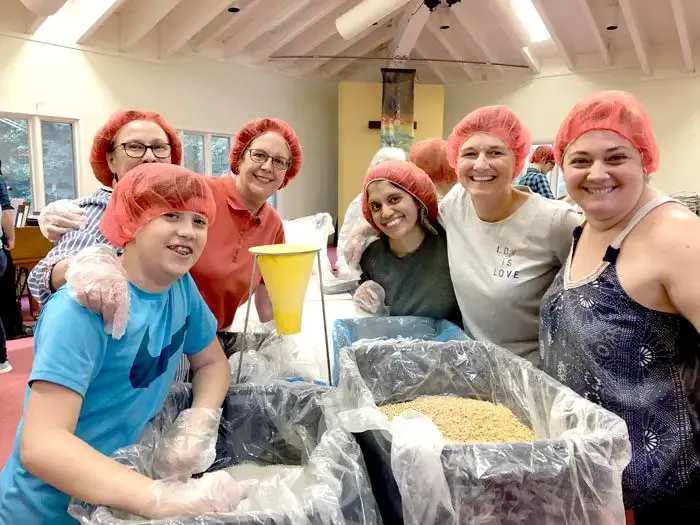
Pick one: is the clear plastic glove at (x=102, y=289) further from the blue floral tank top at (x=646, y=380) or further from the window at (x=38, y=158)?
the window at (x=38, y=158)

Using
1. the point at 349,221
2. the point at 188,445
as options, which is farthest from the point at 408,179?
the point at 349,221

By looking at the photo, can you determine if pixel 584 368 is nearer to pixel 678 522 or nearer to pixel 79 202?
pixel 678 522

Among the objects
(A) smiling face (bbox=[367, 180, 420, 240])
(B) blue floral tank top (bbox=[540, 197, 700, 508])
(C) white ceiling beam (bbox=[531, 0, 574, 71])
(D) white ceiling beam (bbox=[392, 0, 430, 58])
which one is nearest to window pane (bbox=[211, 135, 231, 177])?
(D) white ceiling beam (bbox=[392, 0, 430, 58])

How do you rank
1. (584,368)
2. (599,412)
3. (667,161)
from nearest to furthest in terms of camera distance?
(599,412), (584,368), (667,161)

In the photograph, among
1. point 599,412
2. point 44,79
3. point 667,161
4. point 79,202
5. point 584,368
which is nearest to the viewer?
point 599,412

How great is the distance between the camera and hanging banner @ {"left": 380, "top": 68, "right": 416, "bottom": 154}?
25.8ft

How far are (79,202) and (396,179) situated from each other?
3.31 ft

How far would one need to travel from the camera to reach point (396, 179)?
185 cm

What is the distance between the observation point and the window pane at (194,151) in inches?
278

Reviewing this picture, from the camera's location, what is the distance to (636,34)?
618 centimetres

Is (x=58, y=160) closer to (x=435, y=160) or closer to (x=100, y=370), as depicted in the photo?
(x=435, y=160)

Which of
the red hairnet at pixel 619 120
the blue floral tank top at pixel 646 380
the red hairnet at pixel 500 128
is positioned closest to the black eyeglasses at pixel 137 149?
the red hairnet at pixel 500 128

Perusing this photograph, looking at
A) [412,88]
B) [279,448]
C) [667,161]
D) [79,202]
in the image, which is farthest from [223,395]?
[667,161]

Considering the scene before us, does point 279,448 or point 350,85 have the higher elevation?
point 350,85
